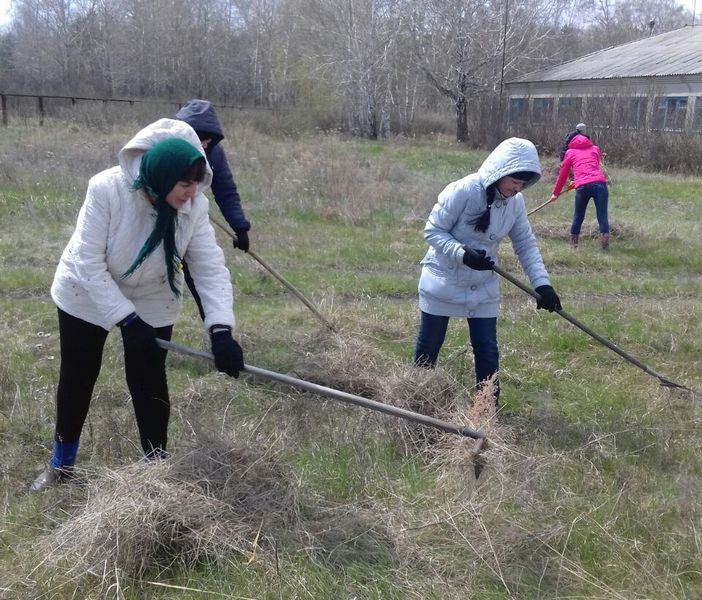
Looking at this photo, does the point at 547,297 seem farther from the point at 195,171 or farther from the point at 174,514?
the point at 174,514

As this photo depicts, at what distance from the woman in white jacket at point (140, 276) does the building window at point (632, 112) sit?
21.5 m

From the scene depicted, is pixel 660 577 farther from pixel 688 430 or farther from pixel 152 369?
pixel 152 369

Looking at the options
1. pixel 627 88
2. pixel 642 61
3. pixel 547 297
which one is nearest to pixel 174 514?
pixel 547 297

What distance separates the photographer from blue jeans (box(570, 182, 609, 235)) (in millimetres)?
8938

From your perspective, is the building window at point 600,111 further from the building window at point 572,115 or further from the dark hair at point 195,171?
the dark hair at point 195,171

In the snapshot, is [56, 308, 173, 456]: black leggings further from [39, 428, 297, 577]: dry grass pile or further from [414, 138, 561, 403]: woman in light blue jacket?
[414, 138, 561, 403]: woman in light blue jacket

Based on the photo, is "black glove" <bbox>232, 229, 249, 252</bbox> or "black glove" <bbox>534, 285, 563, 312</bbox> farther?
"black glove" <bbox>232, 229, 249, 252</bbox>

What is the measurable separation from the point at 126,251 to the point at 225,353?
20.6 inches

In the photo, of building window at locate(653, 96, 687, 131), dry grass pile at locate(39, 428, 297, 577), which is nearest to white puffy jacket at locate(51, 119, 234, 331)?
dry grass pile at locate(39, 428, 297, 577)

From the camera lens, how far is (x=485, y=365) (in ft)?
12.4

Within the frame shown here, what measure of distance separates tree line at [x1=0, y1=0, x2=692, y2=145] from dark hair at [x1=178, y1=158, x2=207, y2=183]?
24608mm

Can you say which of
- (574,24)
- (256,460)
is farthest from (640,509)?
(574,24)

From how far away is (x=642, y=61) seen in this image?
91.2ft

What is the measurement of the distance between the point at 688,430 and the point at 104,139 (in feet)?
52.7
